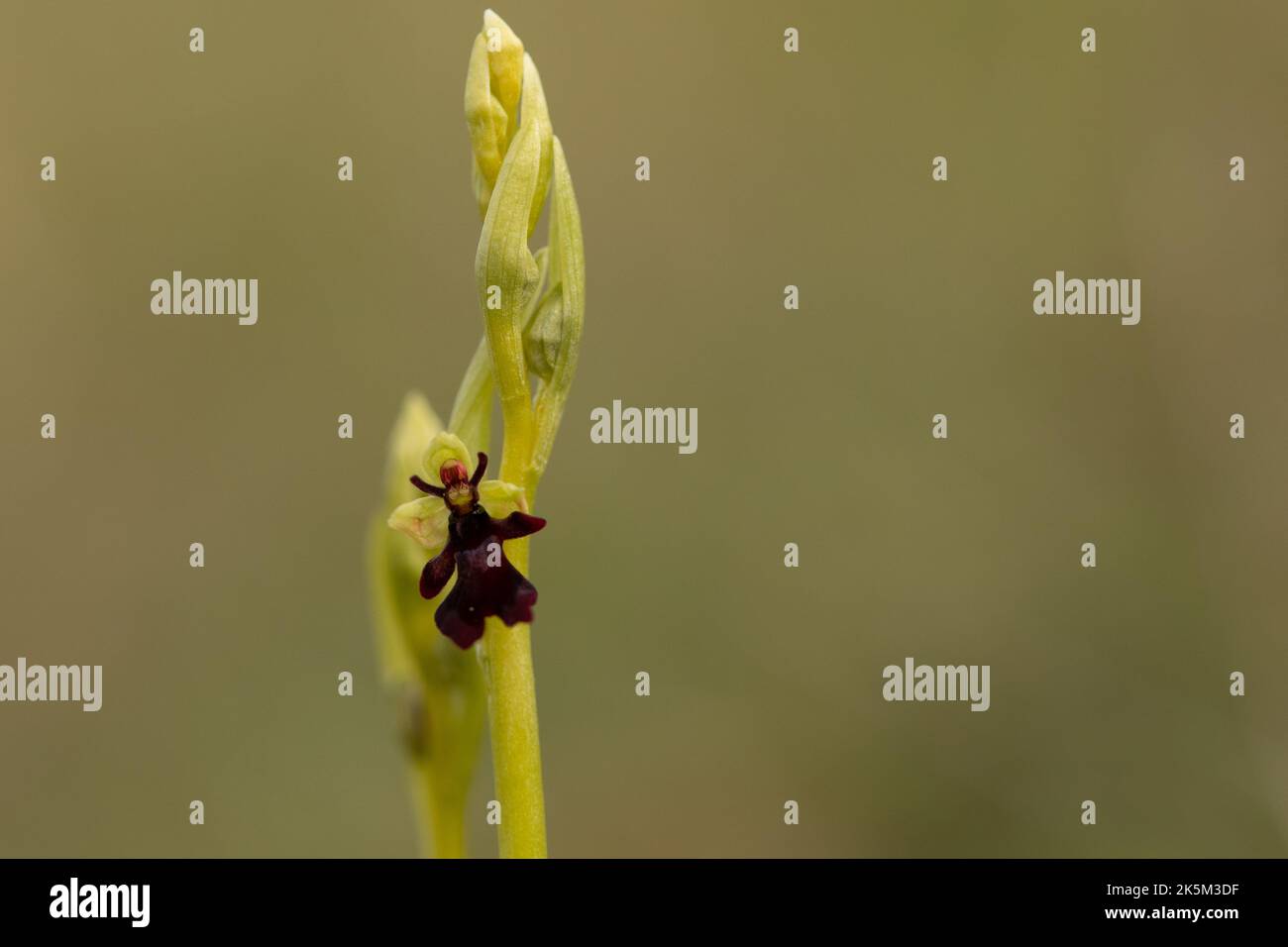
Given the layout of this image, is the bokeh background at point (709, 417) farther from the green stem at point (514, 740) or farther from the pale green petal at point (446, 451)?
the pale green petal at point (446, 451)

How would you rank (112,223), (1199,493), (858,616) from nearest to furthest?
(1199,493)
(858,616)
(112,223)

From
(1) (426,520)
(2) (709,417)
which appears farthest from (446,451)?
(2) (709,417)

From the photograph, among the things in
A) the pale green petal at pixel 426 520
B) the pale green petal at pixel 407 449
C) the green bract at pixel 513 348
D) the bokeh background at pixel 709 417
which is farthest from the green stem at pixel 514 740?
the bokeh background at pixel 709 417

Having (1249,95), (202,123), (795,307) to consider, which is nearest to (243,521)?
(202,123)

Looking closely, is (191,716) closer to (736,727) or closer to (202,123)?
(736,727)

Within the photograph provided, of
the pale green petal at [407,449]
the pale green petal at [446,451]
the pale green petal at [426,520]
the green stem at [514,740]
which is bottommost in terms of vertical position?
the green stem at [514,740]

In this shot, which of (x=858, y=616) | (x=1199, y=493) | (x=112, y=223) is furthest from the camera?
(x=112, y=223)
